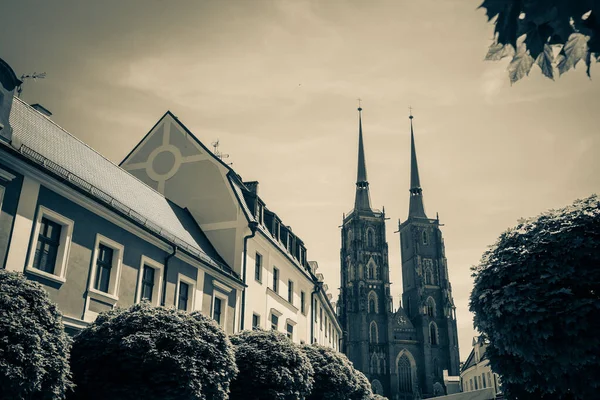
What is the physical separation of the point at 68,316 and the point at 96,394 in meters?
3.12

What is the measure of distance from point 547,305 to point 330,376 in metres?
11.9

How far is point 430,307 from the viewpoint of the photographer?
104375 millimetres

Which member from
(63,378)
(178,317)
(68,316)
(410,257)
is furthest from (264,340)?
(410,257)

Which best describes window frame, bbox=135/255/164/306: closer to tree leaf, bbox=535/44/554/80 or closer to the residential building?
the residential building

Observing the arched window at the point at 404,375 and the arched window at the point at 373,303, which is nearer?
the arched window at the point at 404,375

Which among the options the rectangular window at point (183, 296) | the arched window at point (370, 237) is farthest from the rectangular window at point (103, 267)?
the arched window at point (370, 237)

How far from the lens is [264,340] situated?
18625 mm

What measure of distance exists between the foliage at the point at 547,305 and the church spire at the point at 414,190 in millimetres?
98706

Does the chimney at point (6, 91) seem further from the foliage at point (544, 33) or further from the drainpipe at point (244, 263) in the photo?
the foliage at point (544, 33)

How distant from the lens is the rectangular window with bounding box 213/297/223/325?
A: 23.4 meters

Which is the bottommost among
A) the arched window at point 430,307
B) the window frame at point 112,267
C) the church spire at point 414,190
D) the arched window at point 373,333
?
the window frame at point 112,267

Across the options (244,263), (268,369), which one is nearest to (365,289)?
(244,263)

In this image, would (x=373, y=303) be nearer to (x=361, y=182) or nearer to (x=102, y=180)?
(x=361, y=182)

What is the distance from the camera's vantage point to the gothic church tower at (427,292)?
323 feet
